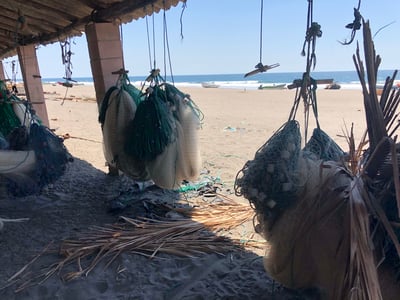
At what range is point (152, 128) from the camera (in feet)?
7.83

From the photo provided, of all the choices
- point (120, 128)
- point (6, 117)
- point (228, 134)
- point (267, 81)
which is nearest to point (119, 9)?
point (120, 128)

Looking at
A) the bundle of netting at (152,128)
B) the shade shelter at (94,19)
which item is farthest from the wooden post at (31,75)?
the bundle of netting at (152,128)

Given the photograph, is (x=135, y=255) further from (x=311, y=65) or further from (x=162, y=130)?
(x=311, y=65)

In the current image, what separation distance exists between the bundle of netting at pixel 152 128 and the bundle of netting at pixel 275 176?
1125 mm

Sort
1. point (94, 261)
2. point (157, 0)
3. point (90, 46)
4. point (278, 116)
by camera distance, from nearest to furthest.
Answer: point (94, 261)
point (157, 0)
point (90, 46)
point (278, 116)

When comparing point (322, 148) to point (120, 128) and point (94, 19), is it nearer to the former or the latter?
point (120, 128)

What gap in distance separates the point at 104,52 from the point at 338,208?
262 cm

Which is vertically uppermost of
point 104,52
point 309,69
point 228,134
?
point 104,52

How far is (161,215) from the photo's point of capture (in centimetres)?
258

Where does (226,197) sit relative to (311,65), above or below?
A: below

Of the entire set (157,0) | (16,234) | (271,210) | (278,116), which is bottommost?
(278,116)

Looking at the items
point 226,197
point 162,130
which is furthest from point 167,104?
point 226,197

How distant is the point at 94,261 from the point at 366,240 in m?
1.41

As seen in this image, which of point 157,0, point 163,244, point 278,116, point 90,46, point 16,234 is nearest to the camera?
point 163,244
